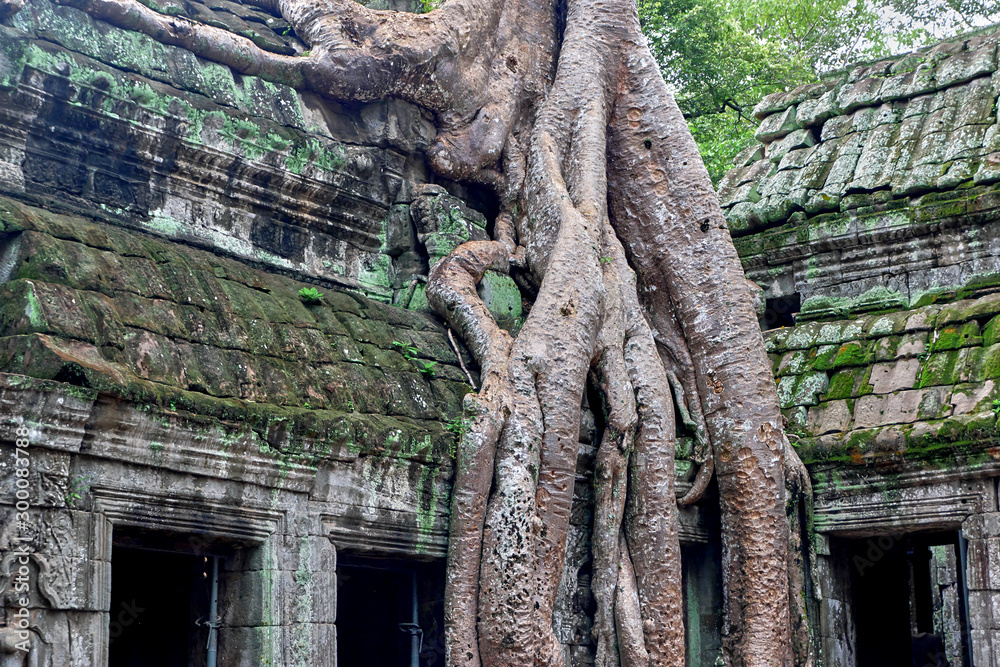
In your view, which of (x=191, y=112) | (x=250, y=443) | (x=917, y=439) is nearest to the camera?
(x=250, y=443)

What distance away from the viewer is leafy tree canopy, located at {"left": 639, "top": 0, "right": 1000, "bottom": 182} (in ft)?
47.4

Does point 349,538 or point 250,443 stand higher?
point 250,443

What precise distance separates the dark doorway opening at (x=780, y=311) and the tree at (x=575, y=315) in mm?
1555

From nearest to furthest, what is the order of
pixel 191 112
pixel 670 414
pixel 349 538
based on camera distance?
pixel 349 538 → pixel 191 112 → pixel 670 414

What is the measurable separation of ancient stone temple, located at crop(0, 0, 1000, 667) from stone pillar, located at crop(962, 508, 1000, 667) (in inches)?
0.6

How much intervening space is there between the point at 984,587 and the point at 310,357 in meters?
3.99

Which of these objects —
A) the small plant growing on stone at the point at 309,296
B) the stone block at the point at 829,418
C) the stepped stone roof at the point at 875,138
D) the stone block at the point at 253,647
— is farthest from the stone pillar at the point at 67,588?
the stepped stone roof at the point at 875,138

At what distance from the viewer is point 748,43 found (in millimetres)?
15359

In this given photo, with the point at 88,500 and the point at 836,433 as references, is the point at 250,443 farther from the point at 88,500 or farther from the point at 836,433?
the point at 836,433

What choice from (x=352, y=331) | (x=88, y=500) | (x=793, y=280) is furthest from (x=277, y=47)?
(x=793, y=280)

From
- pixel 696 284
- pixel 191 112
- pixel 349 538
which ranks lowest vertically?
pixel 349 538

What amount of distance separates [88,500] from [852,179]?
234 inches

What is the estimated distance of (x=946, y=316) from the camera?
7.41 meters
